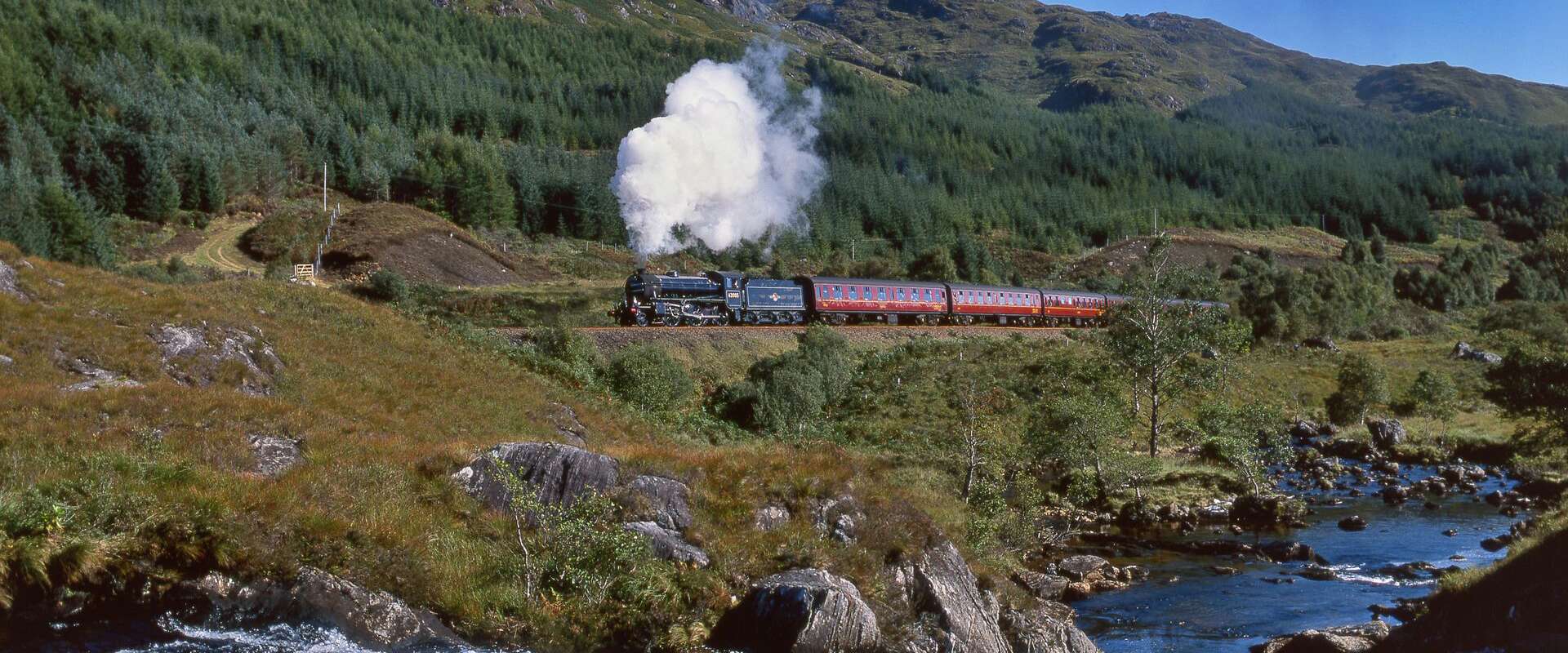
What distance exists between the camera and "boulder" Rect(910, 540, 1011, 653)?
14.7 meters

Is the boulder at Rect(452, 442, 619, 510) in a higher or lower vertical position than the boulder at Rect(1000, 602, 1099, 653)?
higher

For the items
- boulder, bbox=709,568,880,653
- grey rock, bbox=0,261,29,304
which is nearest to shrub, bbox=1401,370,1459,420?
boulder, bbox=709,568,880,653

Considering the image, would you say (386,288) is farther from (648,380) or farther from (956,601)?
(956,601)

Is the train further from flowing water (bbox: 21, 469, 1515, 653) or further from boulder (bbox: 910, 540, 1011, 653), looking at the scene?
boulder (bbox: 910, 540, 1011, 653)

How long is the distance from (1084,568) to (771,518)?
12.8 meters

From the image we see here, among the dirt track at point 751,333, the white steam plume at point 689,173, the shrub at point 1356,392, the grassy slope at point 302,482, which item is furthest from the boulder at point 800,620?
the shrub at point 1356,392

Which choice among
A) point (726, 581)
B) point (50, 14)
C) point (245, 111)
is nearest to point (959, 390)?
point (726, 581)

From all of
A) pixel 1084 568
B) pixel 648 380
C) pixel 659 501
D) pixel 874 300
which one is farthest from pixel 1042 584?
pixel 874 300

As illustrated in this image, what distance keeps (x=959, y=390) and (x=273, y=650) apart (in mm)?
38045

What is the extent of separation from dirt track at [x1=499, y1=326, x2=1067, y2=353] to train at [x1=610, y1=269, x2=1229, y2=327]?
1.59 m

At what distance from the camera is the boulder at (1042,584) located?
22406 mm

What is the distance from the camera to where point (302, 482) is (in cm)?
1386

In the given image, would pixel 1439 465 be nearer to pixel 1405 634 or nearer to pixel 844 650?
pixel 1405 634

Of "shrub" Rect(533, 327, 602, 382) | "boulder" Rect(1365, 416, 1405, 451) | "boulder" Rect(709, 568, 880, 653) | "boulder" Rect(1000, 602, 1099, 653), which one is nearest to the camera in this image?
"boulder" Rect(709, 568, 880, 653)
